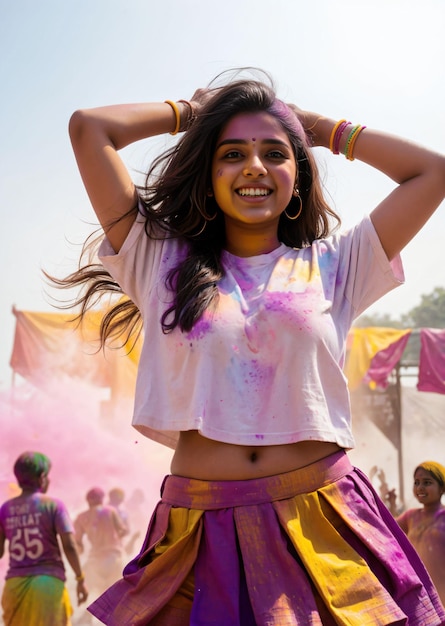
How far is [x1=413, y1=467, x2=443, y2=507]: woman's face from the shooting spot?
646 cm

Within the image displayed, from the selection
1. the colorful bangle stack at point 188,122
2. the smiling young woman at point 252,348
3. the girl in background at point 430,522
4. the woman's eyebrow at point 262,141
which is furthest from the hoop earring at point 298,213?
the girl in background at point 430,522

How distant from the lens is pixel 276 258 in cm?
278

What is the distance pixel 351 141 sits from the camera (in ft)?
9.78

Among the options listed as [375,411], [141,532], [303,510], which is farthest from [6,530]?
[375,411]

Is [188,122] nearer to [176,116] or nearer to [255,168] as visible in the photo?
[176,116]

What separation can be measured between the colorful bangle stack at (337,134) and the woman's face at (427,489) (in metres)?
4.06

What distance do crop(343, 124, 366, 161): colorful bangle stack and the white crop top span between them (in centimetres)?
38

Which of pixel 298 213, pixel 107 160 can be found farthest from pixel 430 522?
pixel 107 160

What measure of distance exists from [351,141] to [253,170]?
485 mm

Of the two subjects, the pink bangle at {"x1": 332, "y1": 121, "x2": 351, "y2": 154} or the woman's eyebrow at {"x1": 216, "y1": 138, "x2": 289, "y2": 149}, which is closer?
the woman's eyebrow at {"x1": 216, "y1": 138, "x2": 289, "y2": 149}

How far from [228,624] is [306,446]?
0.53 m

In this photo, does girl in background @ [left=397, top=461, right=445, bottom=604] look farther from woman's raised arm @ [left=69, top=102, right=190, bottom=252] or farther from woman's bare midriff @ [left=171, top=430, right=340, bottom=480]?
woman's raised arm @ [left=69, top=102, right=190, bottom=252]

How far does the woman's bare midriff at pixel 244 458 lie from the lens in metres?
2.43

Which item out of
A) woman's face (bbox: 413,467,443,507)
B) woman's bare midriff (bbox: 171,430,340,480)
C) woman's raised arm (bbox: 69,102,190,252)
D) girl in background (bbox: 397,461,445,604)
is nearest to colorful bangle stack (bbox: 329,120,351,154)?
woman's raised arm (bbox: 69,102,190,252)
